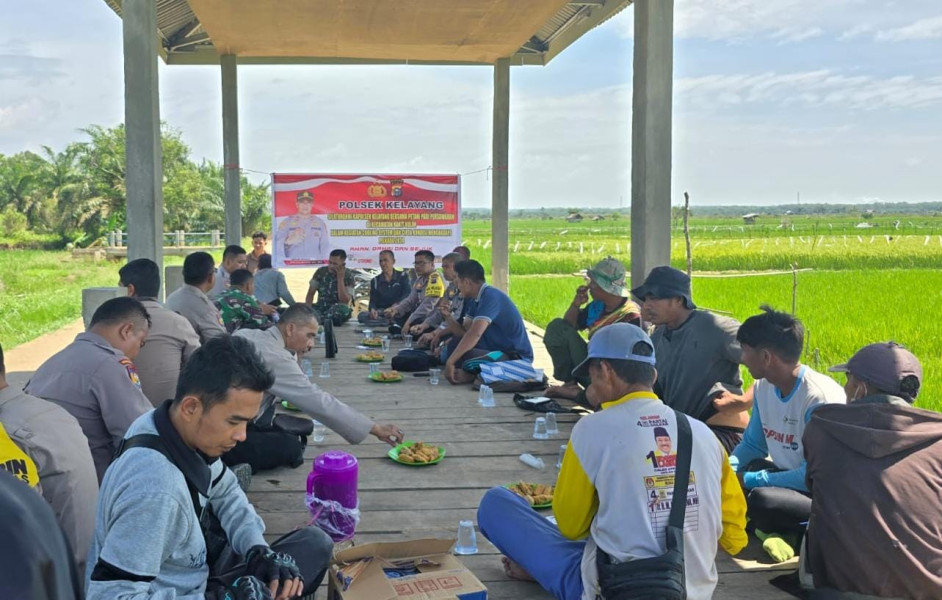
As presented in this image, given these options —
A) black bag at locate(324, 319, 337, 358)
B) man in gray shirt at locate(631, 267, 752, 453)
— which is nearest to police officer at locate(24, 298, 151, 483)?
man in gray shirt at locate(631, 267, 752, 453)

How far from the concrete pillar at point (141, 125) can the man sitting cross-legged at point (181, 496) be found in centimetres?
424

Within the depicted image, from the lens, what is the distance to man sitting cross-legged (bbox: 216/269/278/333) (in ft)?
20.8

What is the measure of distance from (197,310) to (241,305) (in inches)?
44.5

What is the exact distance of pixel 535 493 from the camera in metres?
3.49

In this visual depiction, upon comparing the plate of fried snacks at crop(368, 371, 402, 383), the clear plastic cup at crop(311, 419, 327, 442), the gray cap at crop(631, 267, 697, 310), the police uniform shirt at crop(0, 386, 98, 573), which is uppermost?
the gray cap at crop(631, 267, 697, 310)

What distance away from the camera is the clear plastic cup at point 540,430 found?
470 centimetres

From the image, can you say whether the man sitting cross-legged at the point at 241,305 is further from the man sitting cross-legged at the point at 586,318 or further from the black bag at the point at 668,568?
the black bag at the point at 668,568

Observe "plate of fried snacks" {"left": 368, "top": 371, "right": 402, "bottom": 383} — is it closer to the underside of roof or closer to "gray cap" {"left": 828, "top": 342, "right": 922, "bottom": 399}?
the underside of roof

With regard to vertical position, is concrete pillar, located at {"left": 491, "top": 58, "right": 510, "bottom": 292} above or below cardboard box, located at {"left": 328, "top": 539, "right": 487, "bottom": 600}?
above

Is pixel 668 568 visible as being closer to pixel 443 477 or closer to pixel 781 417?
pixel 781 417

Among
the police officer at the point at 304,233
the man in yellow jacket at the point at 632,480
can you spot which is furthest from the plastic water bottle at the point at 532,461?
the police officer at the point at 304,233

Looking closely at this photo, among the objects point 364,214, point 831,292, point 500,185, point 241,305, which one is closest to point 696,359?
point 241,305

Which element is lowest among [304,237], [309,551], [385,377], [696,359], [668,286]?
[385,377]

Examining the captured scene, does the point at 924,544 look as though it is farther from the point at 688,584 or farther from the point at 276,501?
the point at 276,501
